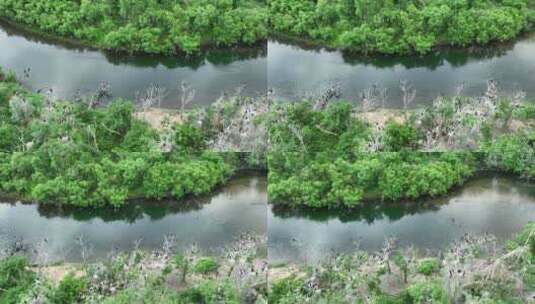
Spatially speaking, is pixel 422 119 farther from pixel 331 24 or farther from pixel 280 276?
pixel 280 276

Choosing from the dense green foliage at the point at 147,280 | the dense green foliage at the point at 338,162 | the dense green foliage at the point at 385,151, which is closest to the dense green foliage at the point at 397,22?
the dense green foliage at the point at 385,151

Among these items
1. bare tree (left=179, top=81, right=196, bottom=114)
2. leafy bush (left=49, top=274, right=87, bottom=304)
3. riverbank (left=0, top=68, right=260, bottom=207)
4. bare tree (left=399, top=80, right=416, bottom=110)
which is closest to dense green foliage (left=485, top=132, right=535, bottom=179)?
bare tree (left=399, top=80, right=416, bottom=110)

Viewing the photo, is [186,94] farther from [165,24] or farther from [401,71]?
[401,71]

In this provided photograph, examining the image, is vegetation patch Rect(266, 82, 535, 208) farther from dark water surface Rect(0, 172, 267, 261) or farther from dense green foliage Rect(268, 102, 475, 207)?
dark water surface Rect(0, 172, 267, 261)

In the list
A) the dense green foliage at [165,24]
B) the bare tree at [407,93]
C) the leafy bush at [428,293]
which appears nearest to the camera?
the leafy bush at [428,293]

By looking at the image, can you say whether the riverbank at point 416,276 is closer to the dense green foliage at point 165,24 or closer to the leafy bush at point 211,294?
the leafy bush at point 211,294
